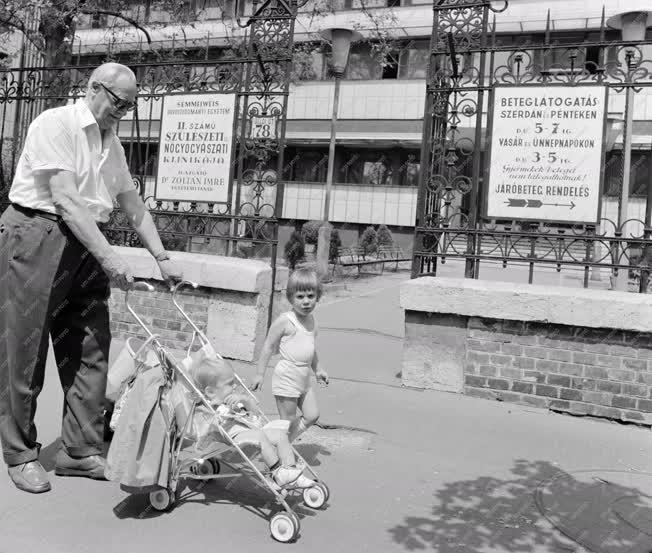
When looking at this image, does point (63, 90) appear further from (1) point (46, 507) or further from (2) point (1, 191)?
(1) point (46, 507)

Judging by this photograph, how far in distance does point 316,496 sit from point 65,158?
2114 millimetres

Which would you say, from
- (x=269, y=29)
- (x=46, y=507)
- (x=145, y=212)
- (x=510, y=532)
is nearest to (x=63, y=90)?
(x=269, y=29)

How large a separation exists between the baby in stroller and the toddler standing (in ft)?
0.79

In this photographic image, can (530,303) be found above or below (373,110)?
below

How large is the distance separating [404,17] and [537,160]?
2067cm

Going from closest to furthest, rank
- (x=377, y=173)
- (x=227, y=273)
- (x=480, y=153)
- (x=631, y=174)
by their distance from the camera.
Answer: (x=480, y=153) < (x=227, y=273) < (x=631, y=174) < (x=377, y=173)

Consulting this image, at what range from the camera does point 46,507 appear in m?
3.28

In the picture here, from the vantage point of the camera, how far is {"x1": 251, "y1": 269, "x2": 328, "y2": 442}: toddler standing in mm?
3691

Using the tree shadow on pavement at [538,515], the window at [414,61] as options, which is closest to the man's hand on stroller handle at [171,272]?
the tree shadow on pavement at [538,515]

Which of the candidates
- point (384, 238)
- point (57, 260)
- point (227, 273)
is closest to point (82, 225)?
point (57, 260)

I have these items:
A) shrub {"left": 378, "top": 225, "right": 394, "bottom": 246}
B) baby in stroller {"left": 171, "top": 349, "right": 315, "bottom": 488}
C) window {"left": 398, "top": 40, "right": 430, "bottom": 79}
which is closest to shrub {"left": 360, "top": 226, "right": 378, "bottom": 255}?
shrub {"left": 378, "top": 225, "right": 394, "bottom": 246}

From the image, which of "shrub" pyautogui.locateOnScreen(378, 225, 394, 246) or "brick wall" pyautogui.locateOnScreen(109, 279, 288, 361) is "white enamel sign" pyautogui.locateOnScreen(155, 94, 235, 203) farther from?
"shrub" pyautogui.locateOnScreen(378, 225, 394, 246)

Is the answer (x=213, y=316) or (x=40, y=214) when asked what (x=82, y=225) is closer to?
(x=40, y=214)

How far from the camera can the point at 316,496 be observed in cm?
336
